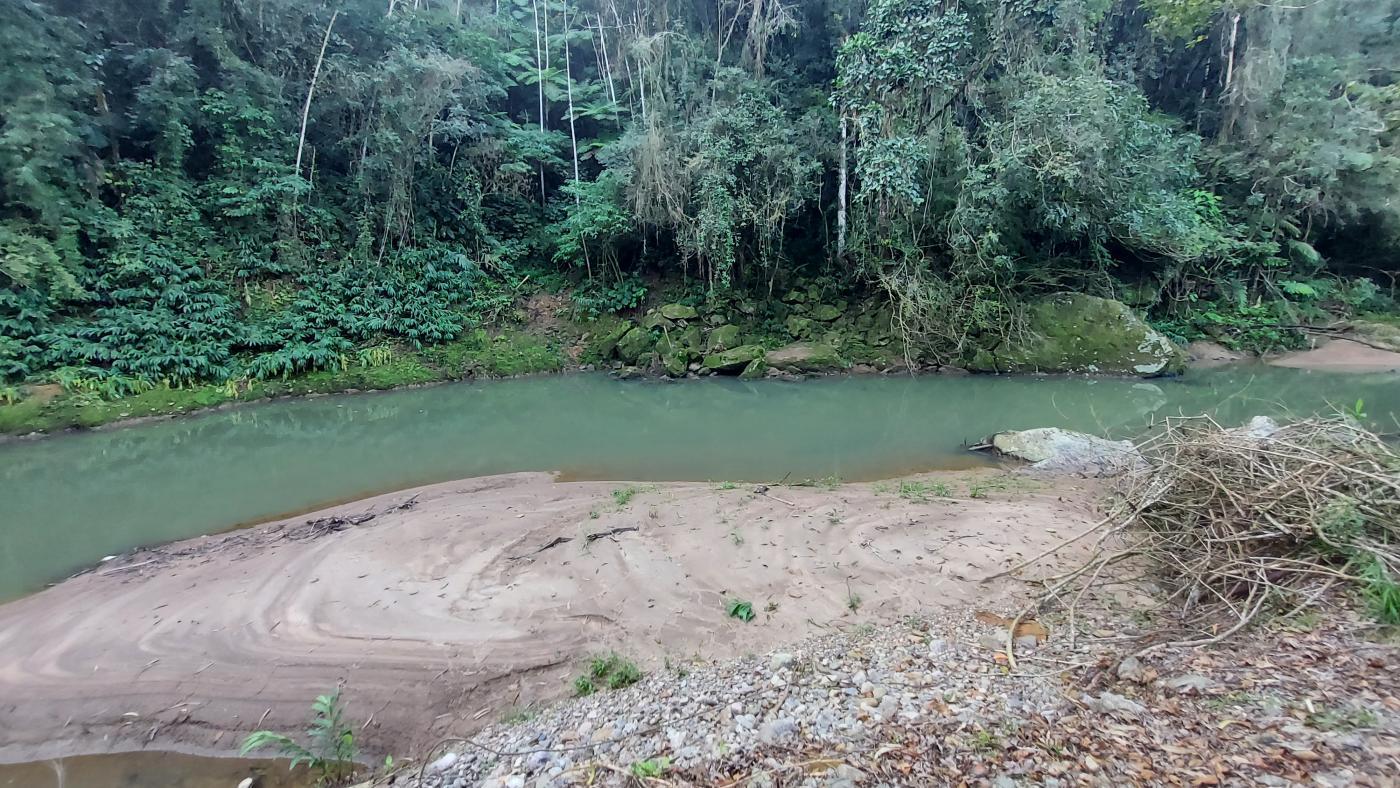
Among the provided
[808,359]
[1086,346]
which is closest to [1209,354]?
[1086,346]

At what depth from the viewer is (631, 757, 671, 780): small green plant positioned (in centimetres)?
225

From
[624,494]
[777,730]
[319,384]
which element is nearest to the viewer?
[777,730]

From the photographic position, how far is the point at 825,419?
1021 centimetres

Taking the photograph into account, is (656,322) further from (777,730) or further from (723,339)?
(777,730)

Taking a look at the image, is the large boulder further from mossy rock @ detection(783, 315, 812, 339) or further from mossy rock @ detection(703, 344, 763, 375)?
mossy rock @ detection(703, 344, 763, 375)

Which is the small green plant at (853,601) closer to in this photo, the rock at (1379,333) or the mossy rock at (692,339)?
the mossy rock at (692,339)

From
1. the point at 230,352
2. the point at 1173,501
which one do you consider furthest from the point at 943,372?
the point at 230,352

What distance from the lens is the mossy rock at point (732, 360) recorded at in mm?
13841

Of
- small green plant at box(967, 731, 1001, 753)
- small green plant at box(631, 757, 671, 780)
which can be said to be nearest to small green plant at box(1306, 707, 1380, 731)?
small green plant at box(967, 731, 1001, 753)

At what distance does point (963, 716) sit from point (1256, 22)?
65.8 ft

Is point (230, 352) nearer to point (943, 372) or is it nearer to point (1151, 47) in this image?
point (943, 372)

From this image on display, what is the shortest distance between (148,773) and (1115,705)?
4572 mm

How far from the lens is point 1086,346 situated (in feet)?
42.8

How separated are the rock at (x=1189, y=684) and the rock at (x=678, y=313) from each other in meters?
13.3
